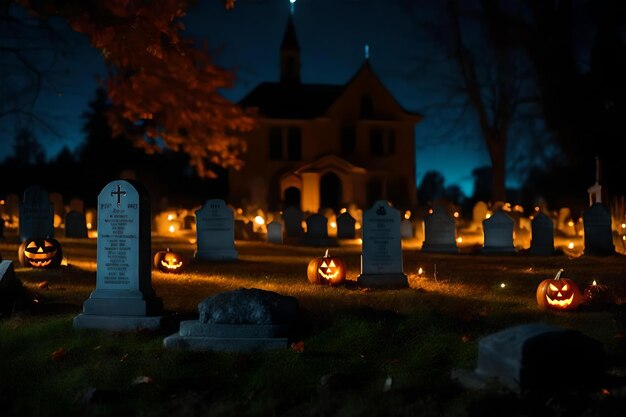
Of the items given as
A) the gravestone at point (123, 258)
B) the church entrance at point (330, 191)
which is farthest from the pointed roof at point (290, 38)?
the gravestone at point (123, 258)

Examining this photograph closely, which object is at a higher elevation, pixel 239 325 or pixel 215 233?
pixel 215 233

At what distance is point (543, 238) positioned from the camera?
18688 millimetres

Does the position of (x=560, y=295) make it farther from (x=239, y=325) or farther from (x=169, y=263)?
(x=169, y=263)

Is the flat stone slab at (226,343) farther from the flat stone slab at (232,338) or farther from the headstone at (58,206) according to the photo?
the headstone at (58,206)

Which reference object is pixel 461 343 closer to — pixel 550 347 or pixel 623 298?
pixel 550 347

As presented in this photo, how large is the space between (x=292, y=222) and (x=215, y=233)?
27.3ft

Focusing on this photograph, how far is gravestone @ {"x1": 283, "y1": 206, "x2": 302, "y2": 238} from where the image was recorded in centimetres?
2531

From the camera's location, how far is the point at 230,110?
26.1m

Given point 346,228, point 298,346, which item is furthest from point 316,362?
point 346,228

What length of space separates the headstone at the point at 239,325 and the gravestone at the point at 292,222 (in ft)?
54.6

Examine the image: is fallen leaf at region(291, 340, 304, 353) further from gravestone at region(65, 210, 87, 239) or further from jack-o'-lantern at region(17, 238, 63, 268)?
gravestone at region(65, 210, 87, 239)

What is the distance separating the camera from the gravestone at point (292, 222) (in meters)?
25.3

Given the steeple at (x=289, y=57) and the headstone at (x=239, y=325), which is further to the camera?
the steeple at (x=289, y=57)

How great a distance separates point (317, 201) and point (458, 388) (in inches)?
1278
